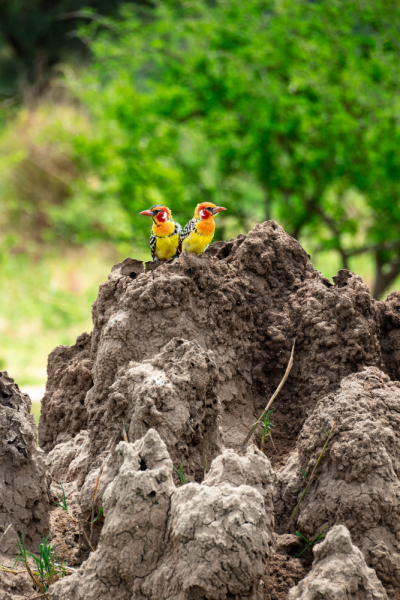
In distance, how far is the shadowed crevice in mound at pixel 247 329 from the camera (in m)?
2.63

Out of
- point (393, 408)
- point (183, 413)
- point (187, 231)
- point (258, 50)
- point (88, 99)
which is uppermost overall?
point (88, 99)

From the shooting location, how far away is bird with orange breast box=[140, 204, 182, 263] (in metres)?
4.51

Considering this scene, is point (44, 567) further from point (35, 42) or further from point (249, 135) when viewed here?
point (35, 42)

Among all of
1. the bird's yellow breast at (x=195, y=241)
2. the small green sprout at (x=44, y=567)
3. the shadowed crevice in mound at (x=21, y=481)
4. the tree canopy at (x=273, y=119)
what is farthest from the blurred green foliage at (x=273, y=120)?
the small green sprout at (x=44, y=567)

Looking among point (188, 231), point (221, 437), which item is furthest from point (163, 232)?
point (221, 437)

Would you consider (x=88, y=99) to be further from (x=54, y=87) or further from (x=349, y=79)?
(x=54, y=87)

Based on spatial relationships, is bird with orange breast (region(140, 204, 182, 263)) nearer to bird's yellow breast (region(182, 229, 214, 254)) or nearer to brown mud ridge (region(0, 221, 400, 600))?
bird's yellow breast (region(182, 229, 214, 254))

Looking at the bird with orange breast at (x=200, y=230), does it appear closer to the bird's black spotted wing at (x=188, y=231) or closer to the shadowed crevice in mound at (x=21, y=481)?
the bird's black spotted wing at (x=188, y=231)

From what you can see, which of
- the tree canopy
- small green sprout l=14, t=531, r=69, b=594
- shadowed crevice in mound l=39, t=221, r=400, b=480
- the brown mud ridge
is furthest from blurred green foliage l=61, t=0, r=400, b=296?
small green sprout l=14, t=531, r=69, b=594

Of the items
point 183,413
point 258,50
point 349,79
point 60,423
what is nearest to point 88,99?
point 258,50

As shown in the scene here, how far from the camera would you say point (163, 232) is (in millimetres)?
4527

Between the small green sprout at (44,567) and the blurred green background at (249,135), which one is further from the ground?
the blurred green background at (249,135)

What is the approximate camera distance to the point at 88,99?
41.3 ft

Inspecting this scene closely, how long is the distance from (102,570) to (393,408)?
1.18m
